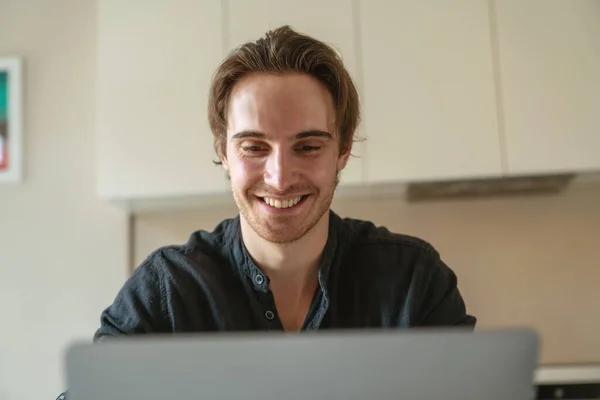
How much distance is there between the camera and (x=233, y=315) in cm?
105

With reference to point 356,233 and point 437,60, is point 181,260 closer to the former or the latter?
point 356,233

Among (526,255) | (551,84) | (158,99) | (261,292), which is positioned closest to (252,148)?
(261,292)

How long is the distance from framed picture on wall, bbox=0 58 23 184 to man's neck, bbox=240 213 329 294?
4.49 feet

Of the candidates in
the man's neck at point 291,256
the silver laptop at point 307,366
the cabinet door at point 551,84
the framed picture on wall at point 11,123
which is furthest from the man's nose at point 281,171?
the framed picture on wall at point 11,123

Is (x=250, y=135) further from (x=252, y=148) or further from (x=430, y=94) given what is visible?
(x=430, y=94)

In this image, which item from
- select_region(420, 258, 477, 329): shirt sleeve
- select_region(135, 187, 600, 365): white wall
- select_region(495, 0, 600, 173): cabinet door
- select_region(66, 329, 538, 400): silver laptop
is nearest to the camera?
select_region(66, 329, 538, 400): silver laptop

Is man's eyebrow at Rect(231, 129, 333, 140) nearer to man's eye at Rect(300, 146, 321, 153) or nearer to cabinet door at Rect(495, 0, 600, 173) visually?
man's eye at Rect(300, 146, 321, 153)

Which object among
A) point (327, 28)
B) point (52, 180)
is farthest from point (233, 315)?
point (52, 180)

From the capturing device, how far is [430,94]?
1.68 meters

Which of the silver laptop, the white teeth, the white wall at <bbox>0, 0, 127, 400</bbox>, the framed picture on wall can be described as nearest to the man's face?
the white teeth

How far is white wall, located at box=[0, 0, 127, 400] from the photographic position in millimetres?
2029

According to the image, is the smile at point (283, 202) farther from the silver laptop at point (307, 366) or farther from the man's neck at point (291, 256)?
the silver laptop at point (307, 366)

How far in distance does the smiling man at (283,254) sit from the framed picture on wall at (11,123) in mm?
1282

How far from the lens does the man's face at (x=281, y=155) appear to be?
40.4 inches
